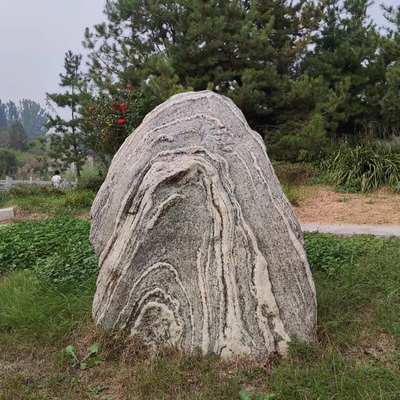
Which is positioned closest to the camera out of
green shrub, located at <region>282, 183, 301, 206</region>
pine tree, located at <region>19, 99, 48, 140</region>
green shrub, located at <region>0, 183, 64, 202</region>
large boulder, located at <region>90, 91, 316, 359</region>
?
large boulder, located at <region>90, 91, 316, 359</region>

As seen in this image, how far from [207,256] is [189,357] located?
62 cm

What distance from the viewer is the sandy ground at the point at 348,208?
23.7 feet

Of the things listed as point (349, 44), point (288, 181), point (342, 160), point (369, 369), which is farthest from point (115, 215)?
point (349, 44)

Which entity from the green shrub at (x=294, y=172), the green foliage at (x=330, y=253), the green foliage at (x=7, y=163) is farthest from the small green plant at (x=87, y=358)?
the green foliage at (x=7, y=163)

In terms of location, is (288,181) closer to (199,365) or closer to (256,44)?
(256,44)

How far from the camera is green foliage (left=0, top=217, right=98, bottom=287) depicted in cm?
407

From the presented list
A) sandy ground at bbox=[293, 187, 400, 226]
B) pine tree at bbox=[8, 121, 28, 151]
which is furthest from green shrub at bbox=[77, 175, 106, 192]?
pine tree at bbox=[8, 121, 28, 151]

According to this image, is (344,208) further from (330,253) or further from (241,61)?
(241,61)

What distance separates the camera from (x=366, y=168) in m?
10.1

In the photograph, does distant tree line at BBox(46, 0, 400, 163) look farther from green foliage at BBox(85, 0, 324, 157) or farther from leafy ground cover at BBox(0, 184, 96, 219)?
leafy ground cover at BBox(0, 184, 96, 219)

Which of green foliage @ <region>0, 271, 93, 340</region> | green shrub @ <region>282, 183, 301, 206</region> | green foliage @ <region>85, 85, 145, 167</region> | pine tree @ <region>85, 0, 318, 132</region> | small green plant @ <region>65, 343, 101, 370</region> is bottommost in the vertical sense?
small green plant @ <region>65, 343, 101, 370</region>

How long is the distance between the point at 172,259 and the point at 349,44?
40.5 feet

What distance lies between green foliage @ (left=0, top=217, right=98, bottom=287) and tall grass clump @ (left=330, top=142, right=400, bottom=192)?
594 cm

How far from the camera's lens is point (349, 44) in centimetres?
1305
